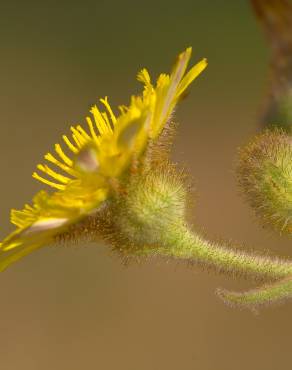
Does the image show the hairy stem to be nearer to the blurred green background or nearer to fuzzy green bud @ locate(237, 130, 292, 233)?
fuzzy green bud @ locate(237, 130, 292, 233)

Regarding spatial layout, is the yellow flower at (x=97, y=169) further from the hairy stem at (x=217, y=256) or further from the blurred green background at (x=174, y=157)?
the blurred green background at (x=174, y=157)

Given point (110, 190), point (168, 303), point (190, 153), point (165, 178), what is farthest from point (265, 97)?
point (190, 153)

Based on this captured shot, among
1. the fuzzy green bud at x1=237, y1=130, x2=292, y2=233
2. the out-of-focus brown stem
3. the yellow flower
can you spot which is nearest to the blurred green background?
the out-of-focus brown stem

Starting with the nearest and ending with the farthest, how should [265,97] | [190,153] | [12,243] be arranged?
1. [12,243]
2. [265,97]
3. [190,153]

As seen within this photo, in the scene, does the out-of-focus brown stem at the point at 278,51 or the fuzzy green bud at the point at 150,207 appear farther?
the out-of-focus brown stem at the point at 278,51

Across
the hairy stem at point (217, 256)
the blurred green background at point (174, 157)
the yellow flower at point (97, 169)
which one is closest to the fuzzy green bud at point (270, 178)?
the hairy stem at point (217, 256)

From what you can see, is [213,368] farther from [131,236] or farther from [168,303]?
[131,236]
